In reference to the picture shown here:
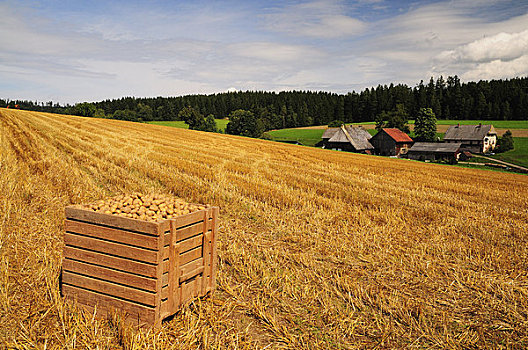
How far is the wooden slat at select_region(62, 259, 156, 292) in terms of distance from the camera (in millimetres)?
4102

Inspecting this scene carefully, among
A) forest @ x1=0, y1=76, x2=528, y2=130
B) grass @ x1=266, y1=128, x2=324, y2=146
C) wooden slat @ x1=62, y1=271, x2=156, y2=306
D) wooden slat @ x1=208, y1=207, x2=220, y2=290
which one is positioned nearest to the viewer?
wooden slat @ x1=62, y1=271, x2=156, y2=306

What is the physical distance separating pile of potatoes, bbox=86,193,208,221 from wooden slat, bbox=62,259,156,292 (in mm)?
679

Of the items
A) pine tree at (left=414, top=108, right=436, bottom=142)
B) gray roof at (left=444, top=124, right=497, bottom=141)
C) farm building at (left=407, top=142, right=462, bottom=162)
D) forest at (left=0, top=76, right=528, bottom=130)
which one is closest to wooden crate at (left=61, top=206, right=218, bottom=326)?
farm building at (left=407, top=142, right=462, bottom=162)

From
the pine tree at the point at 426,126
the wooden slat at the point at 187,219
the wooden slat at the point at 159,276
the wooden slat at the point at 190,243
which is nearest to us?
the wooden slat at the point at 159,276

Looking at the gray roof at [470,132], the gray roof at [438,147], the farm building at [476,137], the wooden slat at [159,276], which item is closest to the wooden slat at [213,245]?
the wooden slat at [159,276]

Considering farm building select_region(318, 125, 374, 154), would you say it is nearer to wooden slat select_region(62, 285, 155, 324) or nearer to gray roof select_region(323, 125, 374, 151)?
gray roof select_region(323, 125, 374, 151)

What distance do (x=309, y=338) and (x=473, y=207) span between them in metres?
9.19

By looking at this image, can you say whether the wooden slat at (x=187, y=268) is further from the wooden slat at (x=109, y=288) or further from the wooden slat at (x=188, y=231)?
the wooden slat at (x=188, y=231)

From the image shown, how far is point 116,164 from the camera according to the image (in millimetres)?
16359

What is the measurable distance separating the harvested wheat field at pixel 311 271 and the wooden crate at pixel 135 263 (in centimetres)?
24

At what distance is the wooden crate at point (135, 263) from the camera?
4.09 meters

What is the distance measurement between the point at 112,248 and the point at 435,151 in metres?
67.9

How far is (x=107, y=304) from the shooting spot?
4.36 m

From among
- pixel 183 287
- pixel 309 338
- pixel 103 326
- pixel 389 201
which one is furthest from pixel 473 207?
pixel 103 326
